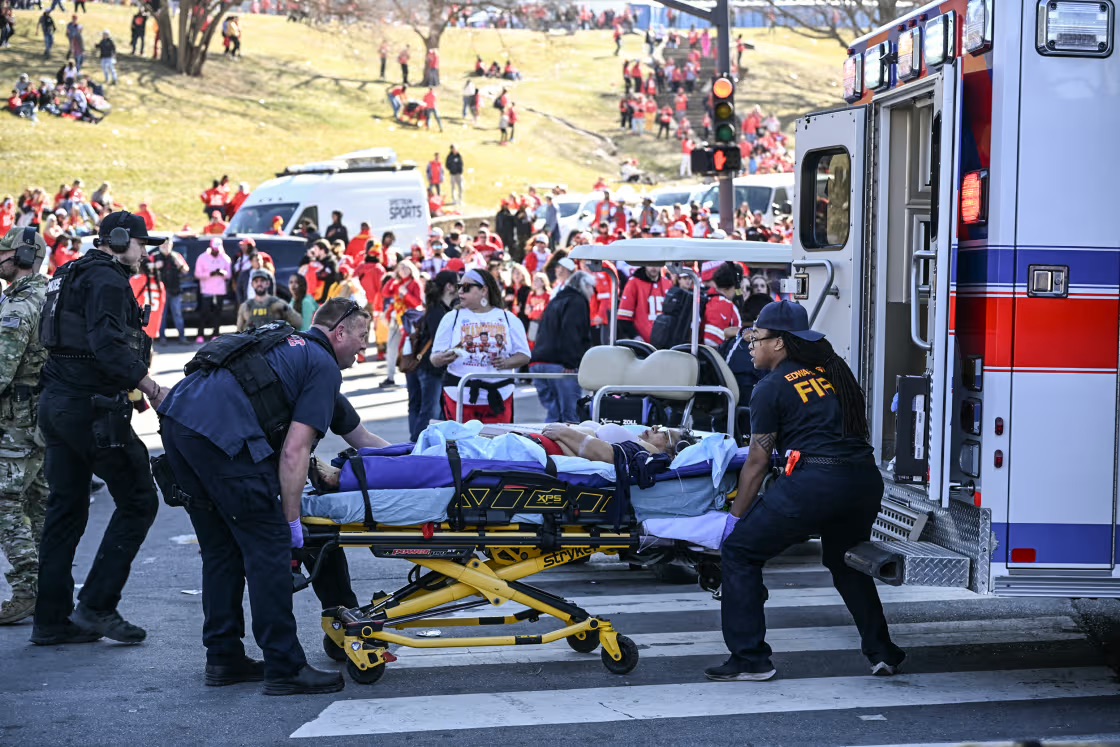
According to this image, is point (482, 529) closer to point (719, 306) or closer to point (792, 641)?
point (792, 641)

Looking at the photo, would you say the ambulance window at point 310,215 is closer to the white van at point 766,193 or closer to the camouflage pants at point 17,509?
the white van at point 766,193

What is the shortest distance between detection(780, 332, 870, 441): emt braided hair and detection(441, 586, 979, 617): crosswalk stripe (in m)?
2.11

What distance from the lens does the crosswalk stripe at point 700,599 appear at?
831 cm

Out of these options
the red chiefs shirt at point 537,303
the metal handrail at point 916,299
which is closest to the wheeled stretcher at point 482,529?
the metal handrail at point 916,299

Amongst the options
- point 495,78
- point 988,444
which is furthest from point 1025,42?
point 495,78

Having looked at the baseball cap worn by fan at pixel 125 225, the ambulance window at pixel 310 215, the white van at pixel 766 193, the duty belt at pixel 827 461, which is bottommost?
the duty belt at pixel 827 461

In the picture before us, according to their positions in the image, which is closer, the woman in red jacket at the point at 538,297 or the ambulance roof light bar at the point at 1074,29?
the ambulance roof light bar at the point at 1074,29

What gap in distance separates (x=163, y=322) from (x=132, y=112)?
22678mm

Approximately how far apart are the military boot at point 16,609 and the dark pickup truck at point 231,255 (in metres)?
16.0

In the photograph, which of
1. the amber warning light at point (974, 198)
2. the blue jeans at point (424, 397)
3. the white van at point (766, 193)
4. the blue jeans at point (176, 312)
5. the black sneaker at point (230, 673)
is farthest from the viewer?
the white van at point (766, 193)

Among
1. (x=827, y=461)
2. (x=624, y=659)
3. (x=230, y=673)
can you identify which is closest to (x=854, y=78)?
(x=827, y=461)

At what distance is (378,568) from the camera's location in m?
9.59

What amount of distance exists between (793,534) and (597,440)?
47.8 inches

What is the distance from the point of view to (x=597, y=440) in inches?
287
